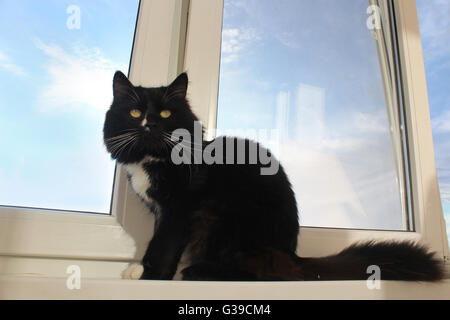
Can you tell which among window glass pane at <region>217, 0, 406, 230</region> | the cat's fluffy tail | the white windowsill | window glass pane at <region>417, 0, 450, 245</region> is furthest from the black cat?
window glass pane at <region>417, 0, 450, 245</region>

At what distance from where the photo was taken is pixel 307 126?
1.29 m

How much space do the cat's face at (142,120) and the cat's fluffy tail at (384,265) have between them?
19.6 inches

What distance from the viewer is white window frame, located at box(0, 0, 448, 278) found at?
0.89 metres

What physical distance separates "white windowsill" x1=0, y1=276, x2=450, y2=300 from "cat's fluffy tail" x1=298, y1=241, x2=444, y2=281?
0.21 feet

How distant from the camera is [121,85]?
93cm

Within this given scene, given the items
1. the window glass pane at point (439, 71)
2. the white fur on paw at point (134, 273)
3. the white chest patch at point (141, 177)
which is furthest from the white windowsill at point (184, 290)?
the window glass pane at point (439, 71)

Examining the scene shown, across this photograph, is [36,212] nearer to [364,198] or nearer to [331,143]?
[331,143]

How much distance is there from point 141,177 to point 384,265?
687 mm

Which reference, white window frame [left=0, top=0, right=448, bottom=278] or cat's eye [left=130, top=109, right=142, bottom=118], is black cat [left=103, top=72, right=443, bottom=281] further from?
white window frame [left=0, top=0, right=448, bottom=278]

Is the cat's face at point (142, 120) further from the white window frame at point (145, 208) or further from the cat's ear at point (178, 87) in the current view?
the white window frame at point (145, 208)

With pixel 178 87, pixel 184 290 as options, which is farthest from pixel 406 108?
pixel 184 290

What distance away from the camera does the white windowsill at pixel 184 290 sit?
1.78 ft
